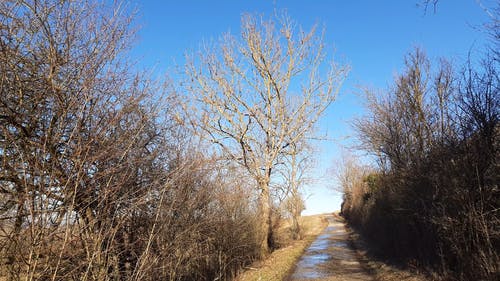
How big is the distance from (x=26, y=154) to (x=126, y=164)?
1680 millimetres

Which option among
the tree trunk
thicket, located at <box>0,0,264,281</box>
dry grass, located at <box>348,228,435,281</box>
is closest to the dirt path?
dry grass, located at <box>348,228,435,281</box>

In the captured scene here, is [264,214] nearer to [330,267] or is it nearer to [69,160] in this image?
[330,267]

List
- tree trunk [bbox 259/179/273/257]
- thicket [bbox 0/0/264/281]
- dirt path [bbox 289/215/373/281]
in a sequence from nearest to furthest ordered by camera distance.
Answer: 1. thicket [bbox 0/0/264/281]
2. dirt path [bbox 289/215/373/281]
3. tree trunk [bbox 259/179/273/257]

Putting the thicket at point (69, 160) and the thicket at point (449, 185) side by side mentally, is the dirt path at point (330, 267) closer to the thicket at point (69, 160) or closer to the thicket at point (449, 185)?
the thicket at point (449, 185)

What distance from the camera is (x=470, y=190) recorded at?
8.55 meters

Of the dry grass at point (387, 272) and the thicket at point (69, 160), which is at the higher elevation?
the thicket at point (69, 160)

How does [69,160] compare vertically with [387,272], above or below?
above

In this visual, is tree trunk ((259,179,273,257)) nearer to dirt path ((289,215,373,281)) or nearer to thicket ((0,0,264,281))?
dirt path ((289,215,373,281))

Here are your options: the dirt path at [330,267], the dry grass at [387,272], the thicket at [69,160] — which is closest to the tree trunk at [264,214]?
the dirt path at [330,267]

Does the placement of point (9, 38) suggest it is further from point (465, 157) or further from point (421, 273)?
point (421, 273)

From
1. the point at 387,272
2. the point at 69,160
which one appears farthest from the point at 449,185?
the point at 69,160

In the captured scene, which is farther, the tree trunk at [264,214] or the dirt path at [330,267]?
the tree trunk at [264,214]

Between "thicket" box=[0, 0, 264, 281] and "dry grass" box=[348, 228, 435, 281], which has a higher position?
"thicket" box=[0, 0, 264, 281]

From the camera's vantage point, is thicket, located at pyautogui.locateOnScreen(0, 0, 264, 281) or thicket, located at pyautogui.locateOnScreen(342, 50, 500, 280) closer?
thicket, located at pyautogui.locateOnScreen(0, 0, 264, 281)
